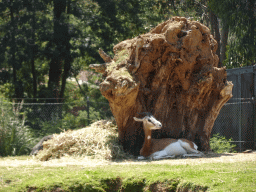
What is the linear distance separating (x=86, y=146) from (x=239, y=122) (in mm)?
5519

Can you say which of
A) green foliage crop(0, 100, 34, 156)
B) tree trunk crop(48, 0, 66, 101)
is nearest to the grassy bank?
green foliage crop(0, 100, 34, 156)

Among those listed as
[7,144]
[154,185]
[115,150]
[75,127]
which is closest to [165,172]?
[154,185]

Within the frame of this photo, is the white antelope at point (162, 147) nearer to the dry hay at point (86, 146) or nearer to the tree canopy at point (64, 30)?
the dry hay at point (86, 146)

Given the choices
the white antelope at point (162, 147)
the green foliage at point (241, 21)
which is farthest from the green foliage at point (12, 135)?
the green foliage at point (241, 21)

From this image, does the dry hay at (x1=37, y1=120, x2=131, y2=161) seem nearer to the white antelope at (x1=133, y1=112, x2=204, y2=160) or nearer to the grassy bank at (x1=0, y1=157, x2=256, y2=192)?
the white antelope at (x1=133, y1=112, x2=204, y2=160)

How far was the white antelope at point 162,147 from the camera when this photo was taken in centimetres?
821

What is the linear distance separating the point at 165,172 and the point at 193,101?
4160 mm

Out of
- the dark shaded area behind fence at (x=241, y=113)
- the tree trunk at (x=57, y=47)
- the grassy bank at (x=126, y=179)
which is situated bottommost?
the grassy bank at (x=126, y=179)

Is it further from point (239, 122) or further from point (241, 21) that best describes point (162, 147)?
point (241, 21)

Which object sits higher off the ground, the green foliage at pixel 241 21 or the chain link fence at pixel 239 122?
the green foliage at pixel 241 21

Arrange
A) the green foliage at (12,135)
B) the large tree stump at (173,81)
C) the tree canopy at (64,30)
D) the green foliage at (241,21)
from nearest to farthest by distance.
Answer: the large tree stump at (173,81)
the green foliage at (12,135)
the green foliage at (241,21)
the tree canopy at (64,30)

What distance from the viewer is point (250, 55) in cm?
1273

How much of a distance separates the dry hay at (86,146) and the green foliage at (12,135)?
7.16 feet

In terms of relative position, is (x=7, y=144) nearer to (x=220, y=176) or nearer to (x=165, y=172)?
(x=165, y=172)
